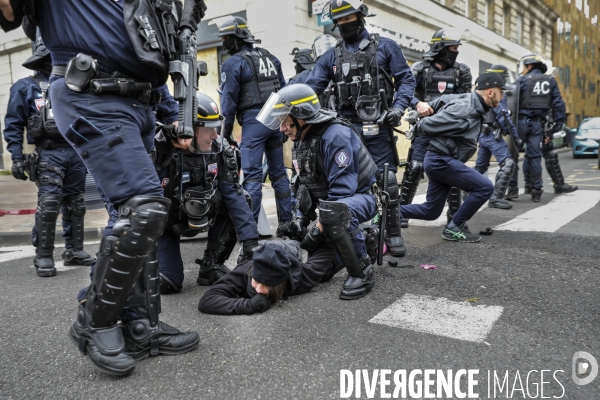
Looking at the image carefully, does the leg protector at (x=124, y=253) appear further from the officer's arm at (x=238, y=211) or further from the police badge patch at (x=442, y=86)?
the police badge patch at (x=442, y=86)

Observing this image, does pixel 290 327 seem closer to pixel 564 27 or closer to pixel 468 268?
pixel 468 268

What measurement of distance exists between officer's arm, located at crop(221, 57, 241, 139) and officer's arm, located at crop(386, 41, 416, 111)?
1567mm

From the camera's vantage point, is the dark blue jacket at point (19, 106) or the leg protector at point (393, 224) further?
the dark blue jacket at point (19, 106)

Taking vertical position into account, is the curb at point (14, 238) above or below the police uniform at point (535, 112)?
below

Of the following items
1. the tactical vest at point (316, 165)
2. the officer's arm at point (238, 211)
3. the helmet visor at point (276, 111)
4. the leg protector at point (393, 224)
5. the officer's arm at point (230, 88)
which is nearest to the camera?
the helmet visor at point (276, 111)

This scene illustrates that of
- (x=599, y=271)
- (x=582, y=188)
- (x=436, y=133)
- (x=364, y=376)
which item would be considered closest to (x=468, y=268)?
(x=599, y=271)

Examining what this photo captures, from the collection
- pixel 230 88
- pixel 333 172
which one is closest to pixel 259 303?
pixel 333 172

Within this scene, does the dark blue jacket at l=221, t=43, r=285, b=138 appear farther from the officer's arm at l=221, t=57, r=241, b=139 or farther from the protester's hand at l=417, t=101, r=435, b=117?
the protester's hand at l=417, t=101, r=435, b=117

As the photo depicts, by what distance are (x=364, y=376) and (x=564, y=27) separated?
40.3 metres

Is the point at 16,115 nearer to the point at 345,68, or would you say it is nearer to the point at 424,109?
the point at 345,68

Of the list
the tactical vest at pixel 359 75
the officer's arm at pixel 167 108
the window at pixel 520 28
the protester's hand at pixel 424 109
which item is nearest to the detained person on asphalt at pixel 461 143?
the protester's hand at pixel 424 109

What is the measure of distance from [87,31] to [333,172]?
5.57ft

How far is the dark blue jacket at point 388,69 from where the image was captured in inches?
182

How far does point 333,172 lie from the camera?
341 centimetres
